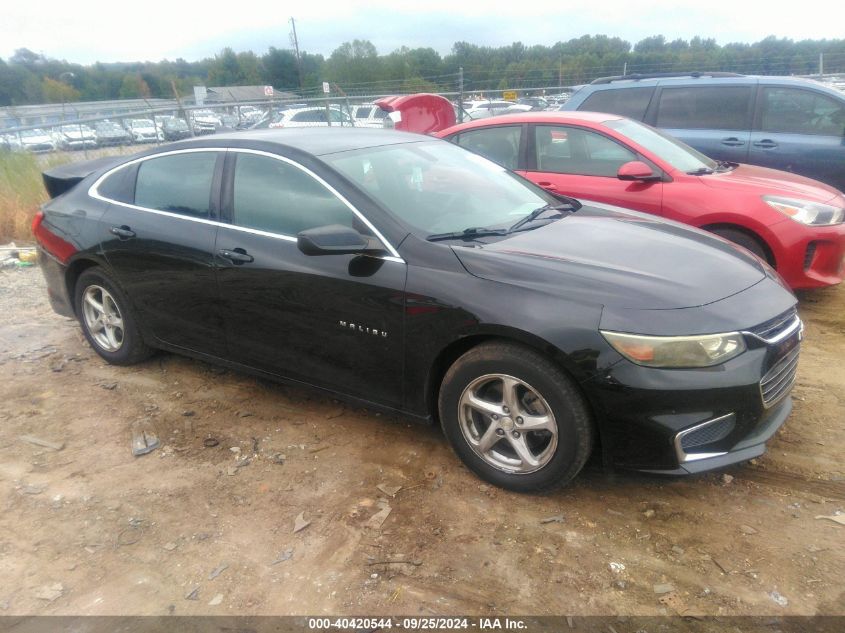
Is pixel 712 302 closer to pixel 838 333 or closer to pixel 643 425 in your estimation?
pixel 643 425

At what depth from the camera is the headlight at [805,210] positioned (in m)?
4.93

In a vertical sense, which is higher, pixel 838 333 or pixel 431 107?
pixel 431 107

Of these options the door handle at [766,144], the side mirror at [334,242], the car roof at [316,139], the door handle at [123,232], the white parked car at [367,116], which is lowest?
the white parked car at [367,116]

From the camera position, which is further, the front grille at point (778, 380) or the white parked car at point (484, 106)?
the white parked car at point (484, 106)

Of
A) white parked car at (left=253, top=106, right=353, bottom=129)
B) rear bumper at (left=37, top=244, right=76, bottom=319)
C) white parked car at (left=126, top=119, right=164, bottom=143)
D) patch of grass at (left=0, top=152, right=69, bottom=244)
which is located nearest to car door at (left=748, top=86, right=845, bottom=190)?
rear bumper at (left=37, top=244, right=76, bottom=319)

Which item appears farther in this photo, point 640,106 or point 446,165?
point 640,106

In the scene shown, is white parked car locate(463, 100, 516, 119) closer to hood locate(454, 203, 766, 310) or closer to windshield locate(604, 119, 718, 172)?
windshield locate(604, 119, 718, 172)

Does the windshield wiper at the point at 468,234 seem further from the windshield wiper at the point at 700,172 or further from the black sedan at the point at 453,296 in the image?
the windshield wiper at the point at 700,172

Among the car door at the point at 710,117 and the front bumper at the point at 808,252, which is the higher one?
the car door at the point at 710,117

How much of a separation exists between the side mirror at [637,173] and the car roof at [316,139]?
1846 millimetres

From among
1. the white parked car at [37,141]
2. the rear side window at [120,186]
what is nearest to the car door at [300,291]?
the rear side window at [120,186]

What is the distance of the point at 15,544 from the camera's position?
2.89 m

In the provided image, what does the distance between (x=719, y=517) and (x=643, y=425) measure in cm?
61

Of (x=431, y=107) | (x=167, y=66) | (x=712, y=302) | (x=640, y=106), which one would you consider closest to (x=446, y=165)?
(x=712, y=302)
